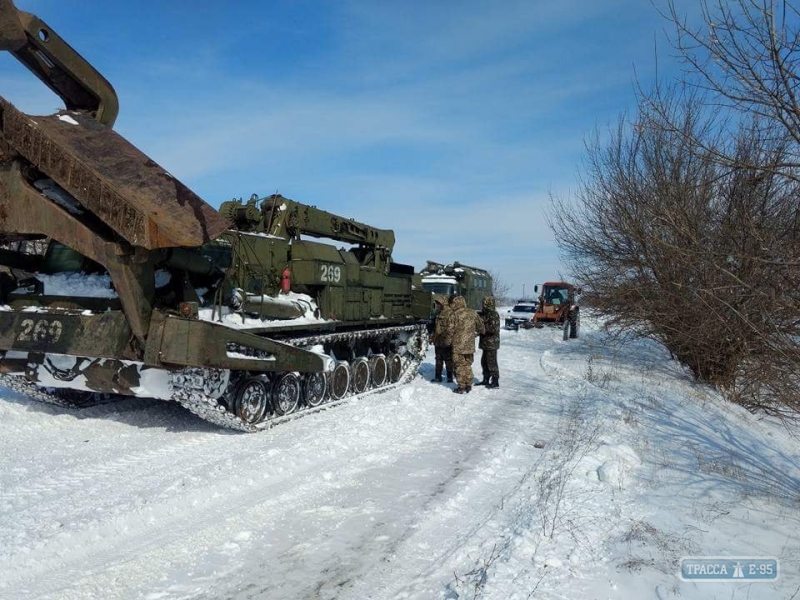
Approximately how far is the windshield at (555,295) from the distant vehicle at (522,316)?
81cm

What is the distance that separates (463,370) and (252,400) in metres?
4.47

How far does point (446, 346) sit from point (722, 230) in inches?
259

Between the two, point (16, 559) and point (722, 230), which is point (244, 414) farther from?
point (722, 230)

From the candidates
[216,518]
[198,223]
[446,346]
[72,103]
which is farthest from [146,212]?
[446,346]

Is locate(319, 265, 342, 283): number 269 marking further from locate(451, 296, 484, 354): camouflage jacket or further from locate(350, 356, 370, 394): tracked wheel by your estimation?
locate(451, 296, 484, 354): camouflage jacket

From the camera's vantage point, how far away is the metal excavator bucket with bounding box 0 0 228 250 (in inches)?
220

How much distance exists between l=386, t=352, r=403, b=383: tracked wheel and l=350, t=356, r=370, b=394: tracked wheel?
93 centimetres

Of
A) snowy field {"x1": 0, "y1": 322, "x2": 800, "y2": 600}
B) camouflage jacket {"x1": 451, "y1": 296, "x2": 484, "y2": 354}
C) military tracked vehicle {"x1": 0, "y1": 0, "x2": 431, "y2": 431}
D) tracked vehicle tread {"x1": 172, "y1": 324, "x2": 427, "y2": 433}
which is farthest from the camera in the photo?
camouflage jacket {"x1": 451, "y1": 296, "x2": 484, "y2": 354}

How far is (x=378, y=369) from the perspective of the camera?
1112 cm

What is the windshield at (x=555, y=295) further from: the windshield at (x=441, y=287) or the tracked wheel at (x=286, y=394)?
the tracked wheel at (x=286, y=394)

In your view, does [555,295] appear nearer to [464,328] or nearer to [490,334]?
[490,334]

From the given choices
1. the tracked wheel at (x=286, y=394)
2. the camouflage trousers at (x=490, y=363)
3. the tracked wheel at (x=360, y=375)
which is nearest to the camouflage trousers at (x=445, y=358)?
the camouflage trousers at (x=490, y=363)

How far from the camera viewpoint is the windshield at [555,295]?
1240 inches

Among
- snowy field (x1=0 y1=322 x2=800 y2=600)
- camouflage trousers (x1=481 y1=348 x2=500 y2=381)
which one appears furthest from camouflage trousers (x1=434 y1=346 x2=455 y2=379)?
snowy field (x1=0 y1=322 x2=800 y2=600)
